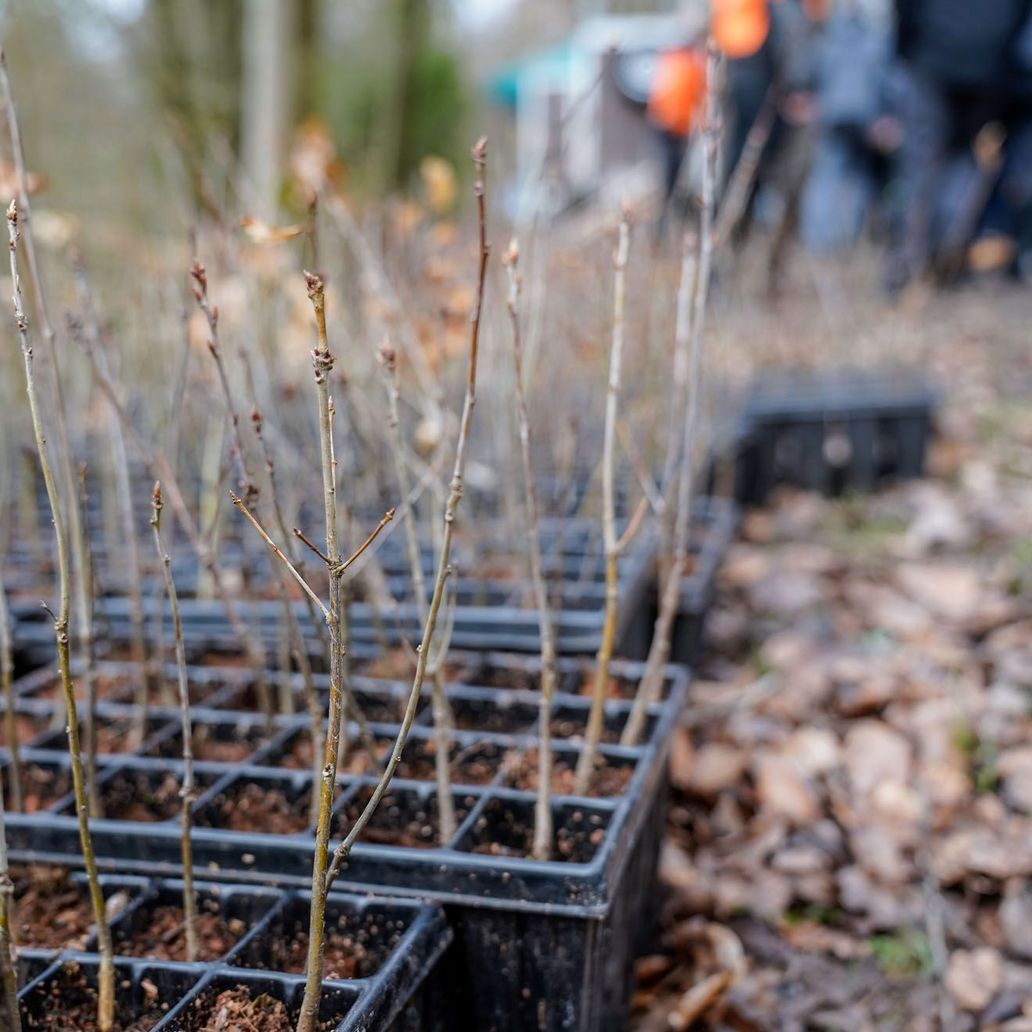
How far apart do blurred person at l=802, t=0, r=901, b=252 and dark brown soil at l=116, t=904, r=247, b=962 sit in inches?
222

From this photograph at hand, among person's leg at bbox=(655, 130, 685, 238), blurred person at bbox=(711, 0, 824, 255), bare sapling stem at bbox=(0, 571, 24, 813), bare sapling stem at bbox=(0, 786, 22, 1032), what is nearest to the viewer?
bare sapling stem at bbox=(0, 786, 22, 1032)

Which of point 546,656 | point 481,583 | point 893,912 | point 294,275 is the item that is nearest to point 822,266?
point 294,275

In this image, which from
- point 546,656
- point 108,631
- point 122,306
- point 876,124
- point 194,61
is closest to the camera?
point 546,656

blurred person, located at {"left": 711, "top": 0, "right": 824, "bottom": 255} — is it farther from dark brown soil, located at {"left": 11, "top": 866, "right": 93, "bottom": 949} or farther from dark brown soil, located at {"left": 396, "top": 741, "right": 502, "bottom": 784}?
dark brown soil, located at {"left": 11, "top": 866, "right": 93, "bottom": 949}

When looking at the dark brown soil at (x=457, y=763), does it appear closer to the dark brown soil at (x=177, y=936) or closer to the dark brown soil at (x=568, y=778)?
the dark brown soil at (x=568, y=778)

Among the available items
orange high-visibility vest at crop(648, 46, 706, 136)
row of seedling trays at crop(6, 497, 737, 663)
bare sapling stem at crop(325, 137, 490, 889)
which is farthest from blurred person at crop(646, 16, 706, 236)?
bare sapling stem at crop(325, 137, 490, 889)

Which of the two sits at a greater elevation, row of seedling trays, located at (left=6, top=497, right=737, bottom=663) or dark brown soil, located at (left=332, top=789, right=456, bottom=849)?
row of seedling trays, located at (left=6, top=497, right=737, bottom=663)

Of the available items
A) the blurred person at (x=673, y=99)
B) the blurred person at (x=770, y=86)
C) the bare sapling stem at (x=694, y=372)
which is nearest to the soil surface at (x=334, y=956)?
the bare sapling stem at (x=694, y=372)

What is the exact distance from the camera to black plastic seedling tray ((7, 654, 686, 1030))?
1.15 metres

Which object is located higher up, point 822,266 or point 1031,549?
point 822,266

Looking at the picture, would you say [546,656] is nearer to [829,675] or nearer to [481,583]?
[481,583]

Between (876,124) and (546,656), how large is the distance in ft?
23.0

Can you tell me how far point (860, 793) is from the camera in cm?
189

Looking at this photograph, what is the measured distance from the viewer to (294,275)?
2605mm
